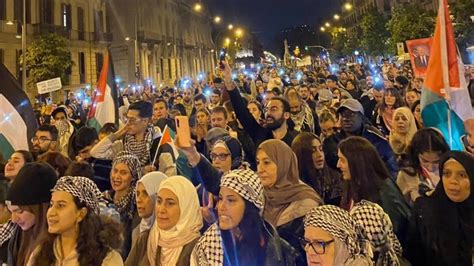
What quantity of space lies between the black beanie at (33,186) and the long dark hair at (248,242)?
1.52m

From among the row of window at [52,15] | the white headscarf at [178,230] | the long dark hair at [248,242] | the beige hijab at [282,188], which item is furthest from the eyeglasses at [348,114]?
the row of window at [52,15]

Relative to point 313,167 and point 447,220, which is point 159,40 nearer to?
point 313,167

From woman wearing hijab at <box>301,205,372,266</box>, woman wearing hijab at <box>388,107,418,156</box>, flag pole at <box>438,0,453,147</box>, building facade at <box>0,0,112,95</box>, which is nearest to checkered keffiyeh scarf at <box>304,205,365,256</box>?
woman wearing hijab at <box>301,205,372,266</box>

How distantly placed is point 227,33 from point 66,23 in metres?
57.8

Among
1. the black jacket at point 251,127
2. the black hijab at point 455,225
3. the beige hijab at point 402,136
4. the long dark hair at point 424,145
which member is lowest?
the black hijab at point 455,225

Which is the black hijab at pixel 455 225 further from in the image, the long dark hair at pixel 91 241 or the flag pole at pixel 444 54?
the flag pole at pixel 444 54

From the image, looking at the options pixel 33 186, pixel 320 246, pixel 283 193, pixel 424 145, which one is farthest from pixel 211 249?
pixel 424 145

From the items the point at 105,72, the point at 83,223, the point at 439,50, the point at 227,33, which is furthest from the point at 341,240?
the point at 227,33

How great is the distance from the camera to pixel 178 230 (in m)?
3.42

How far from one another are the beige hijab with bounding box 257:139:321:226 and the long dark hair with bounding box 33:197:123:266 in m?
1.17

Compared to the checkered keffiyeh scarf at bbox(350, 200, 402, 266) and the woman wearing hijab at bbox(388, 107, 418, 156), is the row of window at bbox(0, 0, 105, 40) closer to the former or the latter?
the woman wearing hijab at bbox(388, 107, 418, 156)

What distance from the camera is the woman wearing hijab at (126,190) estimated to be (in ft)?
14.8

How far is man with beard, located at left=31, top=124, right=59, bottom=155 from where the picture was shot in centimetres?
649

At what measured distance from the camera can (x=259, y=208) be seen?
3193 mm
